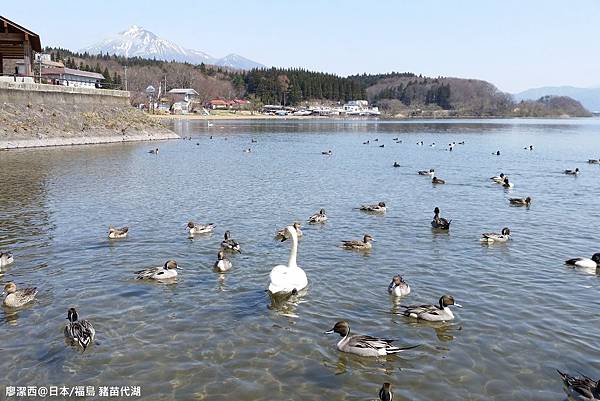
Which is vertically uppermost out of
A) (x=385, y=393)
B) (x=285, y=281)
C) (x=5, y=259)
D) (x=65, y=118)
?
(x=65, y=118)

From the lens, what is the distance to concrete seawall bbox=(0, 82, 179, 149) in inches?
2112

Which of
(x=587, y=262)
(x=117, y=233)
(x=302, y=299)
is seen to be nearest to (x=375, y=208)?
(x=587, y=262)

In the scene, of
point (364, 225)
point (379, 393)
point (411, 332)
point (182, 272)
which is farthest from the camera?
point (364, 225)

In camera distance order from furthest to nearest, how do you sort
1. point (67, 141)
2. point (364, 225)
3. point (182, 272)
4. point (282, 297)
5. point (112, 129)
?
point (112, 129) < point (67, 141) < point (364, 225) < point (182, 272) < point (282, 297)

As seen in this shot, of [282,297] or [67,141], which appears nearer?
[282,297]

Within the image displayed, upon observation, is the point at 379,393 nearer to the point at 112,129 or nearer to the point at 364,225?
the point at 364,225

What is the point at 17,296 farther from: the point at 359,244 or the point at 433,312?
the point at 359,244

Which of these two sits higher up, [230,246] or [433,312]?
[230,246]

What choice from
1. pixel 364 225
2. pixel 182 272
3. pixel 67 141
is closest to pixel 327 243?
pixel 364 225

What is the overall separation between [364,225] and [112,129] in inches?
2066

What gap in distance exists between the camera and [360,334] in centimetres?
1288

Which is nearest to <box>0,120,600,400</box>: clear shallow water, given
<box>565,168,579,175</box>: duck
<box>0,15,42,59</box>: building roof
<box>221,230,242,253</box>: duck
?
<box>221,230,242,253</box>: duck

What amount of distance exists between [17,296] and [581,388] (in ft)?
44.5

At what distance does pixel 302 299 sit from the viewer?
15273 millimetres
